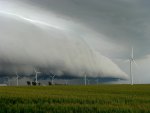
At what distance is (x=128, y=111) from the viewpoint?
38.9 metres

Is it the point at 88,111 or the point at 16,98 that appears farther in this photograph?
the point at 16,98

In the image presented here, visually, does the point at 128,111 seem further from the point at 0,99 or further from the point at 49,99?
the point at 0,99

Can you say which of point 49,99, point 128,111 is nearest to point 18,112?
point 128,111

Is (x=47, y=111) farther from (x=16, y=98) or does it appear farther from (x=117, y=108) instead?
(x=16, y=98)

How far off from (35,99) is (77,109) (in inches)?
572

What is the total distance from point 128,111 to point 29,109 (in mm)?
10867

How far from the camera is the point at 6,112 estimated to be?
39.6 meters

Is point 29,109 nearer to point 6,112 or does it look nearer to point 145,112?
point 6,112

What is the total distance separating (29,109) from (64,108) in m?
3.88

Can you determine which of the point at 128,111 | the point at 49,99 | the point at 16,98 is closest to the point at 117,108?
the point at 128,111

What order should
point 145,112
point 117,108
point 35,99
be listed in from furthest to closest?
point 35,99, point 117,108, point 145,112

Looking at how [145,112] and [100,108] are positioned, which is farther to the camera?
[100,108]

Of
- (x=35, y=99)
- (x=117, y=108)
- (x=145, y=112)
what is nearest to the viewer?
(x=145, y=112)

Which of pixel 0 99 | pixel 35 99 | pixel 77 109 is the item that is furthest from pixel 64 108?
pixel 0 99
